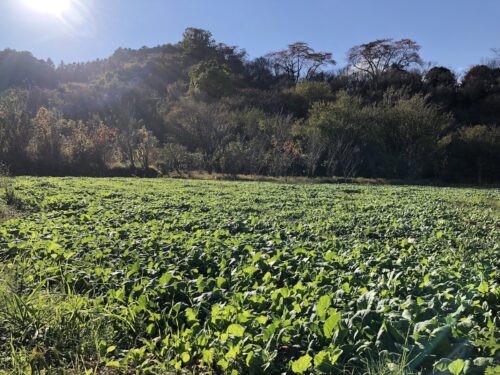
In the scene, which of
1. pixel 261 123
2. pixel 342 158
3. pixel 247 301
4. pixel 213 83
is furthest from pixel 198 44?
pixel 247 301

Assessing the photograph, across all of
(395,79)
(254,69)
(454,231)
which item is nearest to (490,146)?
(395,79)

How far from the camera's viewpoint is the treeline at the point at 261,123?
26.1 m

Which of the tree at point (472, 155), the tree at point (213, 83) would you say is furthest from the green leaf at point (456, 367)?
the tree at point (213, 83)

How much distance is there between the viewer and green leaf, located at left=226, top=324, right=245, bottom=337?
282cm

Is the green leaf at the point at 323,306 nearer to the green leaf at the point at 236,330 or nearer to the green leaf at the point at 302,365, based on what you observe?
the green leaf at the point at 302,365

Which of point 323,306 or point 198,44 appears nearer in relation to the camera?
point 323,306

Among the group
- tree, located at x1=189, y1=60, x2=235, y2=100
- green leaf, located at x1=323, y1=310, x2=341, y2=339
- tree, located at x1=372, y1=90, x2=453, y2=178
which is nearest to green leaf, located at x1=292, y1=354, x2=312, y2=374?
green leaf, located at x1=323, y1=310, x2=341, y2=339

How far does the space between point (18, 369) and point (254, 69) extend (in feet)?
194

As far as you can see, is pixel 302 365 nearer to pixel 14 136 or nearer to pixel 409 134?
pixel 14 136

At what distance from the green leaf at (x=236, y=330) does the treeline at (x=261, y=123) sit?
2422cm

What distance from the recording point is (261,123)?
32.6m

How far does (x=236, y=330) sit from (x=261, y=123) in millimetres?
30444

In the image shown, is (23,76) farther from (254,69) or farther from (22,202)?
(22,202)

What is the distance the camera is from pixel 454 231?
6.59 metres
